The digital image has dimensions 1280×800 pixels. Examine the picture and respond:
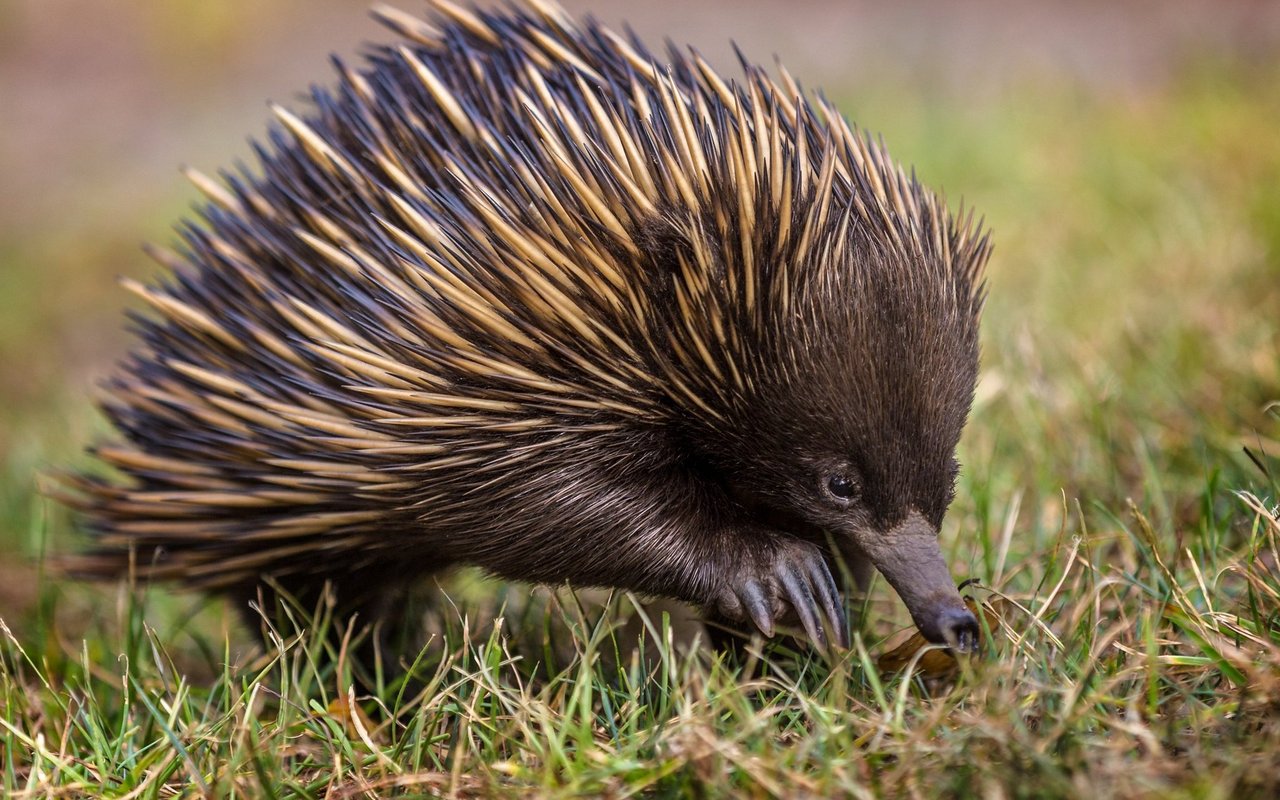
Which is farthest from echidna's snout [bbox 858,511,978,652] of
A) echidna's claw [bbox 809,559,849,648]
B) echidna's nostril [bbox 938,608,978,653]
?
echidna's claw [bbox 809,559,849,648]

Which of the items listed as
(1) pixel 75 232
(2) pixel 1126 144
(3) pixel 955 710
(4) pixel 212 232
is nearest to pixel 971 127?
(2) pixel 1126 144

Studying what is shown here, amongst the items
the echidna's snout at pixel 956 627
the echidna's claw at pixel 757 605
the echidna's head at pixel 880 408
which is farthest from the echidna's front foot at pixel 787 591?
the echidna's snout at pixel 956 627

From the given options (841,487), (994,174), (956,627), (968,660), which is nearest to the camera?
(968,660)

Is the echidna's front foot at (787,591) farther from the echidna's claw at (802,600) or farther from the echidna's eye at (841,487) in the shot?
the echidna's eye at (841,487)

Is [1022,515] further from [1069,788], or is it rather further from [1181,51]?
[1181,51]

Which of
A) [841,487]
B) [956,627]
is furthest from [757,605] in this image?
[956,627]

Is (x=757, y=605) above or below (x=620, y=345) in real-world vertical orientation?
below

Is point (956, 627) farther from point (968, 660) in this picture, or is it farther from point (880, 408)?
point (880, 408)
